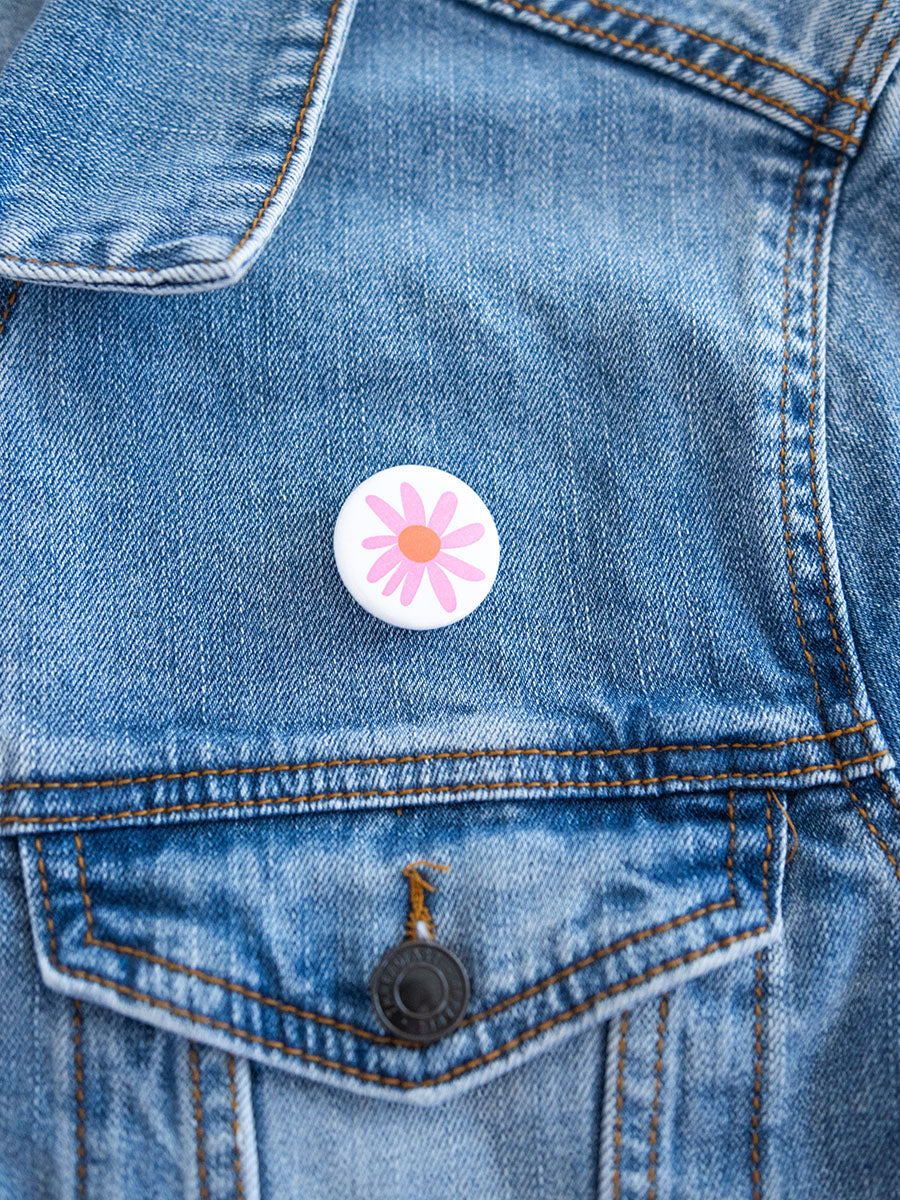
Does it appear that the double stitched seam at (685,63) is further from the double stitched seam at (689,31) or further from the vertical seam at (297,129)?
the vertical seam at (297,129)

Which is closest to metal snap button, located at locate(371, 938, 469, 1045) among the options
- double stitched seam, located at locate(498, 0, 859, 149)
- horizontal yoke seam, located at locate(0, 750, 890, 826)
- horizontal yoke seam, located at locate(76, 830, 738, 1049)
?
horizontal yoke seam, located at locate(76, 830, 738, 1049)

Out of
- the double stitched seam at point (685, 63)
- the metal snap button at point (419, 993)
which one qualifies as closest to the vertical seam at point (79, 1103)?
the metal snap button at point (419, 993)

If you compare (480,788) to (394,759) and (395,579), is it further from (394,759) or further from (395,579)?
(395,579)

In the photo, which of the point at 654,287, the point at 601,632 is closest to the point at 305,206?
the point at 654,287

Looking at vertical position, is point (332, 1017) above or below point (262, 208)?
below

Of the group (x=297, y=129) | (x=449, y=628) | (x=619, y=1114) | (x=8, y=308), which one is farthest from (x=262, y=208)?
(x=619, y=1114)

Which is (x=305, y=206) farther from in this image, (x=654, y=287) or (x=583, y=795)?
(x=583, y=795)

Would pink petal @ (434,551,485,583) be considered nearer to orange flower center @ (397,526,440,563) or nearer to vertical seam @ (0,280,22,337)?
orange flower center @ (397,526,440,563)
